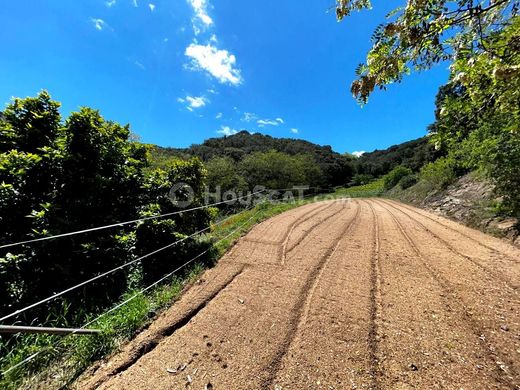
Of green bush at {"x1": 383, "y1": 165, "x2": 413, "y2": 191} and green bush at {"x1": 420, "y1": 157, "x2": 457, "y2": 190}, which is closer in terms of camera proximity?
green bush at {"x1": 420, "y1": 157, "x2": 457, "y2": 190}

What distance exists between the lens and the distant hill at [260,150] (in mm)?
53656

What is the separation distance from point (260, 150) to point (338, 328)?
2191 inches

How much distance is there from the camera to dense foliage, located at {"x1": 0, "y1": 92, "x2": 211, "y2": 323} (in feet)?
11.3

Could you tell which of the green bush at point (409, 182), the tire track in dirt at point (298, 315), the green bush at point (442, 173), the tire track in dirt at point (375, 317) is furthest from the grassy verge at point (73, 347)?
the green bush at point (409, 182)

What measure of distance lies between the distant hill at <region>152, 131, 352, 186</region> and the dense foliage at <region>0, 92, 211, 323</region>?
42.7 meters

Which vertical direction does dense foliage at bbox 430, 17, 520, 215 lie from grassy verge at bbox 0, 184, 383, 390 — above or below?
above

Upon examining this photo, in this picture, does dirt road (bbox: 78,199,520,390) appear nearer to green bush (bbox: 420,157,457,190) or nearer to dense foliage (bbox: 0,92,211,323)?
dense foliage (bbox: 0,92,211,323)

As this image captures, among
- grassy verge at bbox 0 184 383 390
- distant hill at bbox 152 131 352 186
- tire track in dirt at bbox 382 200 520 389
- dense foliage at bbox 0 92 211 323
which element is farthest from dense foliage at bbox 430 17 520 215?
distant hill at bbox 152 131 352 186

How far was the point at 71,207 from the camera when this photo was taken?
160 inches

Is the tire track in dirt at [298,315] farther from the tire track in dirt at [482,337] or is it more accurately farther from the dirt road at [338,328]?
the tire track in dirt at [482,337]

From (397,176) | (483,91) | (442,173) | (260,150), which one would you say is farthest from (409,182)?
(260,150)

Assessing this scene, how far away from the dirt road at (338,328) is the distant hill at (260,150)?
1737 inches

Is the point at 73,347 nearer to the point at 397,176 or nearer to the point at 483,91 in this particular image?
the point at 483,91

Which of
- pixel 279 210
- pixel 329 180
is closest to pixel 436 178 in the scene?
pixel 279 210
